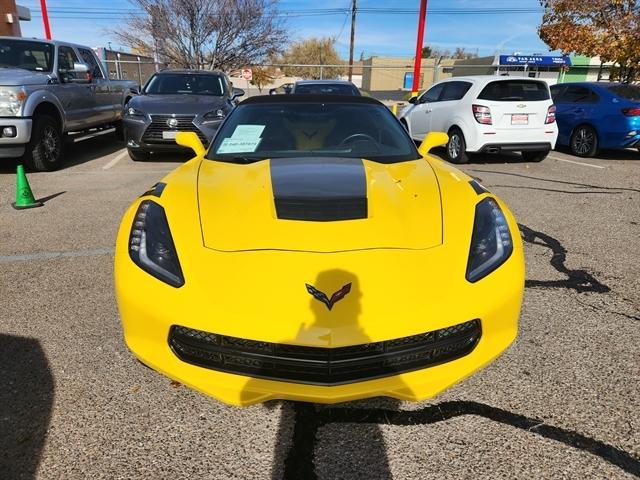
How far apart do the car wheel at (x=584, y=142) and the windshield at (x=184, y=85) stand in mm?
7252

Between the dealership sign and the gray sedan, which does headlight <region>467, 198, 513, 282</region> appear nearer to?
the gray sedan

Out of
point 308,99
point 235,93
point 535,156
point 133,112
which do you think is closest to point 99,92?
point 133,112

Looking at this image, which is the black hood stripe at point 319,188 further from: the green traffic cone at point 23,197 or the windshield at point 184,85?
the windshield at point 184,85

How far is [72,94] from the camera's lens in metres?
8.13

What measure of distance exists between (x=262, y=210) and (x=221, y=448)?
1064 mm

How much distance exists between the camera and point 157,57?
853 inches

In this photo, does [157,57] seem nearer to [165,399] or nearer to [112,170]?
[112,170]

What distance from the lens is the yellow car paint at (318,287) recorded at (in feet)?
5.87

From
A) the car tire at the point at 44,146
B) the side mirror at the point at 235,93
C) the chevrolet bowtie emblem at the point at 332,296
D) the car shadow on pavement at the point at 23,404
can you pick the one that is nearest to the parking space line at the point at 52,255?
the car shadow on pavement at the point at 23,404

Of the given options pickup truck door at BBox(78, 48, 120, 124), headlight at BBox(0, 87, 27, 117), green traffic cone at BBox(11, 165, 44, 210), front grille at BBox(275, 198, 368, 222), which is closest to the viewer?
front grille at BBox(275, 198, 368, 222)

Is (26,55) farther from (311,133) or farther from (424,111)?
(424,111)

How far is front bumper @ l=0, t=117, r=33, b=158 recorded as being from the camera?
6.60 meters

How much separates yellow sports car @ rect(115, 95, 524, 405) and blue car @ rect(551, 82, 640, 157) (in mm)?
8119

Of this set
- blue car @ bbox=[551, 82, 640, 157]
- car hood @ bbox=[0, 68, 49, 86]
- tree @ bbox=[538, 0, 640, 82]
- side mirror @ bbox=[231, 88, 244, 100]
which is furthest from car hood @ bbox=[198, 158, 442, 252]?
tree @ bbox=[538, 0, 640, 82]
